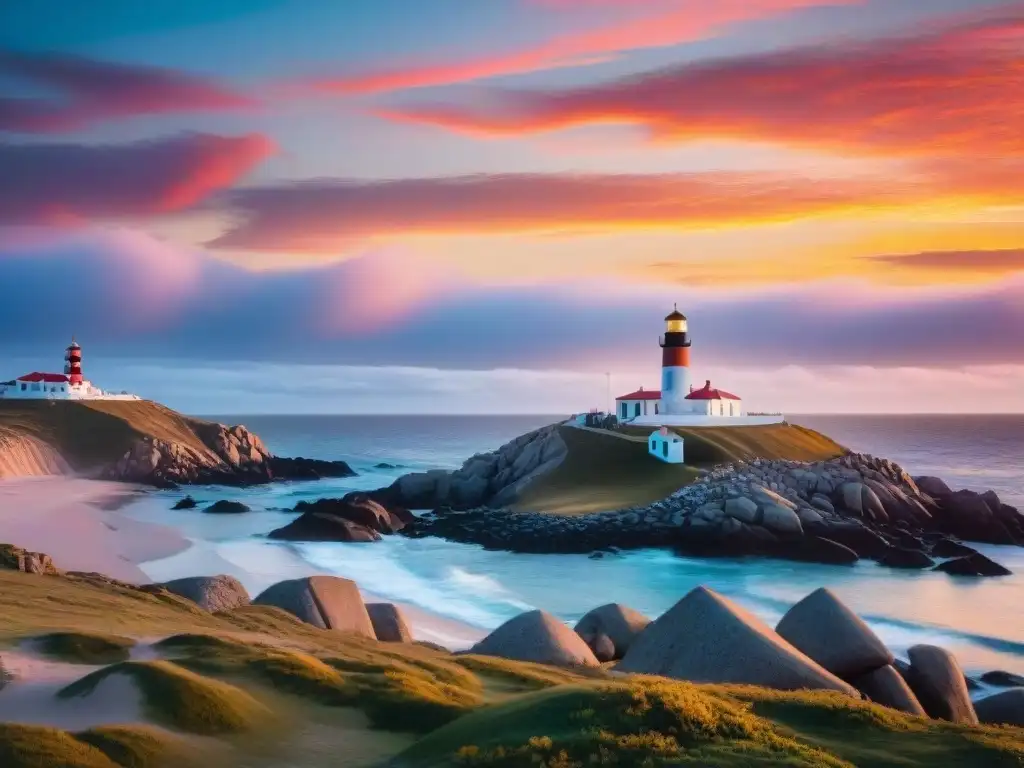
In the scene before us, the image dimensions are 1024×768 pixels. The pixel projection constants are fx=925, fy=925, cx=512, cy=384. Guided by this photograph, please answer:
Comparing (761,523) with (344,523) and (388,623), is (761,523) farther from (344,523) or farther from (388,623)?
(388,623)

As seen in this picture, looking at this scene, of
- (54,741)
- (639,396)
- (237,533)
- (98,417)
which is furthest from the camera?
(98,417)

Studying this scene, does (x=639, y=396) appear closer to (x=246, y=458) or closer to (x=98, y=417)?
(x=246, y=458)

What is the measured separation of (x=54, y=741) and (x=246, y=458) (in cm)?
10450

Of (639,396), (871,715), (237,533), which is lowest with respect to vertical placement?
(237,533)

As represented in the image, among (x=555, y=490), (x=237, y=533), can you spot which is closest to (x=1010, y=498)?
(x=555, y=490)

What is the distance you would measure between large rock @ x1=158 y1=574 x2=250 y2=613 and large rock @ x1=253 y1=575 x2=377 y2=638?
1.07m

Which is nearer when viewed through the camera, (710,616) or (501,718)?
(501,718)

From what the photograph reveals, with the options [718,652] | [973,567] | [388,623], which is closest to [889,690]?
[718,652]

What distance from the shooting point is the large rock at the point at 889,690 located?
24.6m

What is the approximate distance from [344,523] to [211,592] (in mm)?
33250

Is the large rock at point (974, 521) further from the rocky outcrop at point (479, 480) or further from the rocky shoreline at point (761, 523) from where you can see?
the rocky outcrop at point (479, 480)

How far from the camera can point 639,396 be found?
310ft

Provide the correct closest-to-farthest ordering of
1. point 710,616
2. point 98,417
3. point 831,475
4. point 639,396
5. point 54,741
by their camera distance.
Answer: point 54,741
point 710,616
point 831,475
point 639,396
point 98,417

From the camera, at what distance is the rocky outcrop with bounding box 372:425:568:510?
81938 millimetres
